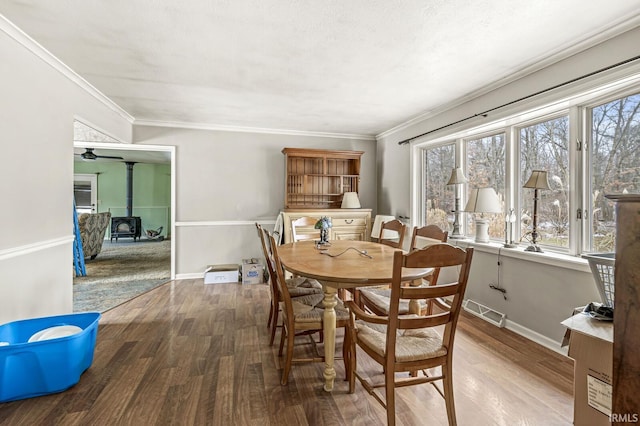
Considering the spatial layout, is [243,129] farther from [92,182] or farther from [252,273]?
[92,182]

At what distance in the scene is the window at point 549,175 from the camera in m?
2.42

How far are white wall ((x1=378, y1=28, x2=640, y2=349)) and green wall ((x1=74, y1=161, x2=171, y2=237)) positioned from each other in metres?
8.31

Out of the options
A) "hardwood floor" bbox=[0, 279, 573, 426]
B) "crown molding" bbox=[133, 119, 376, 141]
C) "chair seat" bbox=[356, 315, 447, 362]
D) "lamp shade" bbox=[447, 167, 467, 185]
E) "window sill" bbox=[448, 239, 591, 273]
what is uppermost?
"crown molding" bbox=[133, 119, 376, 141]

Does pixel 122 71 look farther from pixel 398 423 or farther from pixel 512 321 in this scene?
pixel 512 321

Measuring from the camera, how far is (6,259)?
193 centimetres

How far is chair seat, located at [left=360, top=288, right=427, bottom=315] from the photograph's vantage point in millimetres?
1936

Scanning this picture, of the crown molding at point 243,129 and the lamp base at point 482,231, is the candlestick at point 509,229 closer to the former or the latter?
the lamp base at point 482,231

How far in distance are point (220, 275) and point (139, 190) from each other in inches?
246

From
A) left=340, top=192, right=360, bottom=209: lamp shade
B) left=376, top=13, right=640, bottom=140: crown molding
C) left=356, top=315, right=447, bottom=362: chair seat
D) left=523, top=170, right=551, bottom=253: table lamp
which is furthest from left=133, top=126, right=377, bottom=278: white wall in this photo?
left=356, top=315, right=447, bottom=362: chair seat

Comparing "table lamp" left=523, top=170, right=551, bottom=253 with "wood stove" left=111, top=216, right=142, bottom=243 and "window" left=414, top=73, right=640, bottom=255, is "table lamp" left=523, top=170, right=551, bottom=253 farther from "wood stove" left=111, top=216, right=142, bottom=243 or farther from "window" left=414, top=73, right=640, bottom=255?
"wood stove" left=111, top=216, right=142, bottom=243

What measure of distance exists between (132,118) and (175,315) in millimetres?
2869

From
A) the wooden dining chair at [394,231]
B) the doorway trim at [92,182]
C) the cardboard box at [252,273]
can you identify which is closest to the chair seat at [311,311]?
the wooden dining chair at [394,231]

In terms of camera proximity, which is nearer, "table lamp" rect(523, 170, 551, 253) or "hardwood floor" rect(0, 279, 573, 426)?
"hardwood floor" rect(0, 279, 573, 426)

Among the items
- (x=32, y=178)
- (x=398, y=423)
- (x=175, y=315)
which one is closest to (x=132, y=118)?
(x=32, y=178)
